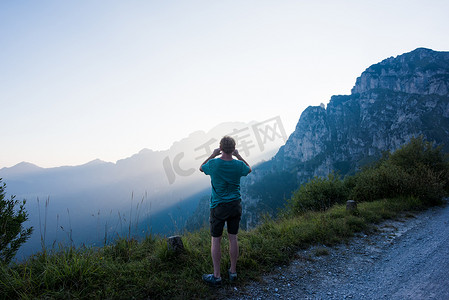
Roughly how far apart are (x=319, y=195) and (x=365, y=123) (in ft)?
515

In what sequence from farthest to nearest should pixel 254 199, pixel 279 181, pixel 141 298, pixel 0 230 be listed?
pixel 279 181, pixel 254 199, pixel 0 230, pixel 141 298

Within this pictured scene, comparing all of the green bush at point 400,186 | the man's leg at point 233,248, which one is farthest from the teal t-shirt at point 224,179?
the green bush at point 400,186

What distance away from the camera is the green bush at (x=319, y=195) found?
10.5 m

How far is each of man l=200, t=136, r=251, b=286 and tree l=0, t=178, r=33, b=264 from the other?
386 centimetres

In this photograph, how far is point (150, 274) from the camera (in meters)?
3.58

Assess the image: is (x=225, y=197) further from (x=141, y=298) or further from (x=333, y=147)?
(x=333, y=147)

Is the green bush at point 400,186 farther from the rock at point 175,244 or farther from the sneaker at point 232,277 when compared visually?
the rock at point 175,244

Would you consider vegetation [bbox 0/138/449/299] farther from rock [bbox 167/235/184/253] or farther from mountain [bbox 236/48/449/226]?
mountain [bbox 236/48/449/226]

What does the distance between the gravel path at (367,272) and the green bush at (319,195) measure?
14.7ft

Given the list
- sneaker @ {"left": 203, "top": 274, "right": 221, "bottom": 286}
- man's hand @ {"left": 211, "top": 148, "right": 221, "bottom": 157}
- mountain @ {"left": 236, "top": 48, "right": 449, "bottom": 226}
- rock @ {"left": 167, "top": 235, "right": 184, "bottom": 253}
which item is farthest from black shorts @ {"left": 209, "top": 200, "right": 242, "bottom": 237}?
mountain @ {"left": 236, "top": 48, "right": 449, "bottom": 226}

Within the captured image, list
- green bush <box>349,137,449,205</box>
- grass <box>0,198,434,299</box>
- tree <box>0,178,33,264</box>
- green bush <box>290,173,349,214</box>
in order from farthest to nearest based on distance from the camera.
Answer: green bush <box>290,173,349,214</box>, green bush <box>349,137,449,205</box>, tree <box>0,178,33,264</box>, grass <box>0,198,434,299</box>

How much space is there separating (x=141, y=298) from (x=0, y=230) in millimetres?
3339

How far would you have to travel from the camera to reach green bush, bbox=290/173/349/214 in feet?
34.5

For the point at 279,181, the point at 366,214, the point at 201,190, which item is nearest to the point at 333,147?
the point at 279,181
